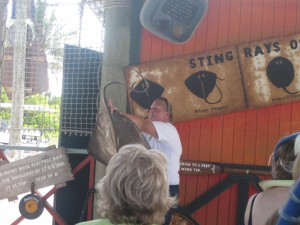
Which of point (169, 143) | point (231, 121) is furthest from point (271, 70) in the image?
point (169, 143)

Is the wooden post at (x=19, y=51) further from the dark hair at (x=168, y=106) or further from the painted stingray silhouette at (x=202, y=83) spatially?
the painted stingray silhouette at (x=202, y=83)

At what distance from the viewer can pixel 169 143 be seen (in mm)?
3256

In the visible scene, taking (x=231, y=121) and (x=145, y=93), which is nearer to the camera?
(x=231, y=121)

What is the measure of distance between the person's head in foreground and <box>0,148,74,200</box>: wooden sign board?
198 cm

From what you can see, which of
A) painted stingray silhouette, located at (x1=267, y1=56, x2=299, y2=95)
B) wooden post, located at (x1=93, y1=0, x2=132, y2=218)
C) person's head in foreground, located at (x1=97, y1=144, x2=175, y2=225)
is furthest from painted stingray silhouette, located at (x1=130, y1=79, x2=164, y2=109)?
person's head in foreground, located at (x1=97, y1=144, x2=175, y2=225)

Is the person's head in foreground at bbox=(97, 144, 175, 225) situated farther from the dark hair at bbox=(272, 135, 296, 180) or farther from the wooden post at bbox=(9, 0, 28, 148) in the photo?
the wooden post at bbox=(9, 0, 28, 148)

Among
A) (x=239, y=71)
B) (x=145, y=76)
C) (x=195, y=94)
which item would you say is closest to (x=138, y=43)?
Result: (x=145, y=76)

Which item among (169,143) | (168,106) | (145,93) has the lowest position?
(169,143)

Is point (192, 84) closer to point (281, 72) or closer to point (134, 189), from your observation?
point (281, 72)

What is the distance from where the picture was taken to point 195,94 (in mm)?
3379

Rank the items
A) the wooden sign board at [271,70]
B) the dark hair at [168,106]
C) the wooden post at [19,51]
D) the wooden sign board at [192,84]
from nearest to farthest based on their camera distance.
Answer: the wooden sign board at [271,70] → the wooden sign board at [192,84] → the dark hair at [168,106] → the wooden post at [19,51]

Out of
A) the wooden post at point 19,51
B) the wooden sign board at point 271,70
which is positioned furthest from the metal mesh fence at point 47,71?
the wooden sign board at point 271,70

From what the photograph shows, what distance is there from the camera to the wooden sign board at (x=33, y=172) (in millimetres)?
3510

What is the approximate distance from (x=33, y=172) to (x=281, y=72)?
89.9 inches
